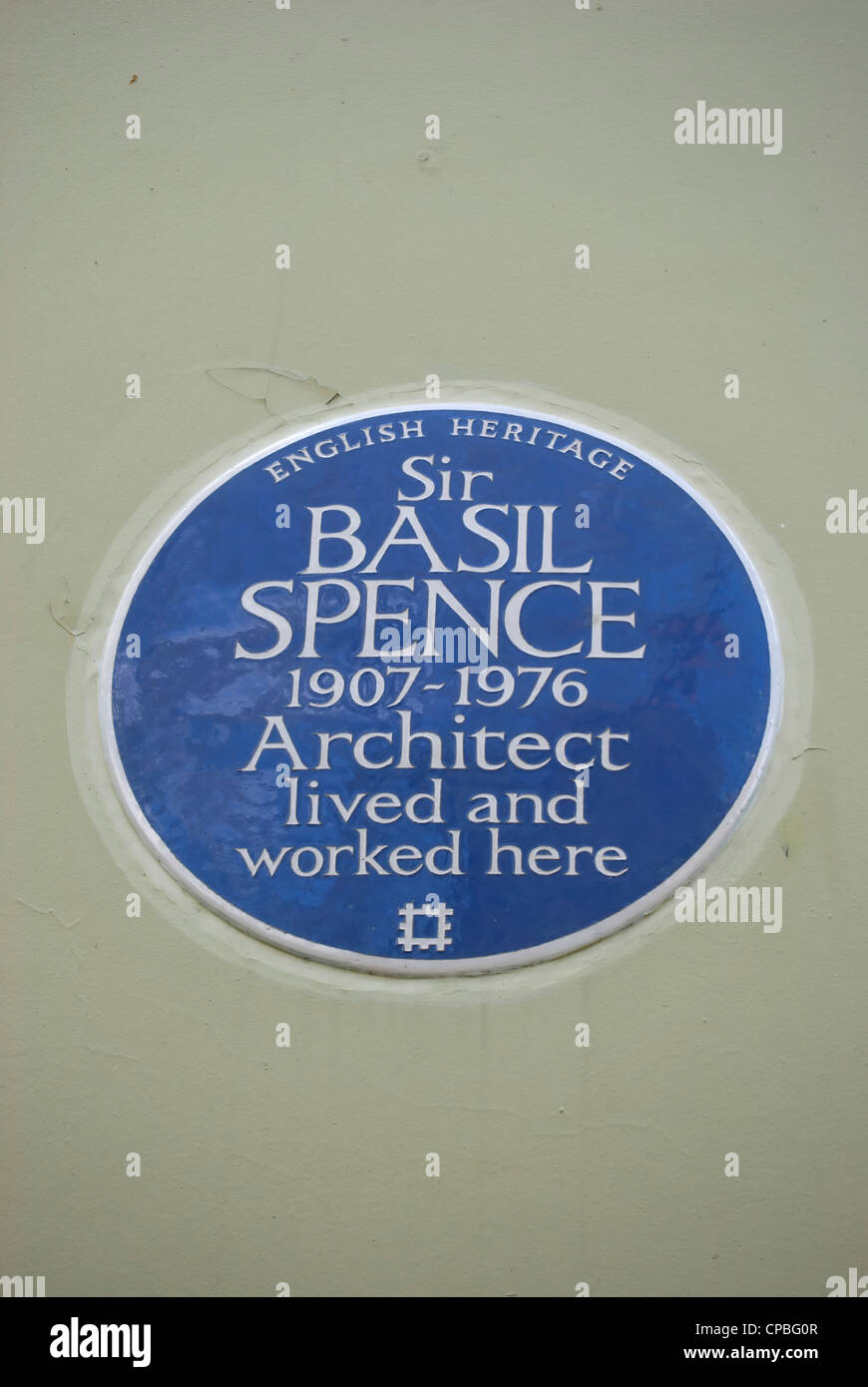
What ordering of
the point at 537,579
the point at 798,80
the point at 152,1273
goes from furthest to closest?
the point at 798,80 < the point at 537,579 < the point at 152,1273

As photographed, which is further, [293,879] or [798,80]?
[798,80]

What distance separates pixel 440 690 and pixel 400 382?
85 centimetres

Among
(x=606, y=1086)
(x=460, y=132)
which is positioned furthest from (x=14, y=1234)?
(x=460, y=132)

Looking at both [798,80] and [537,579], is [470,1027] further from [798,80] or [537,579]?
[798,80]

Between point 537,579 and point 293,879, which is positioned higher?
point 537,579

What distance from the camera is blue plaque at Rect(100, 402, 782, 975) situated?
3684mm

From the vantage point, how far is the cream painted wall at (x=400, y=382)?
11.6ft

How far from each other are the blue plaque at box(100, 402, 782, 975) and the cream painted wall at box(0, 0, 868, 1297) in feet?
0.39

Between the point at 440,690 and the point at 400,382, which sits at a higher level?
the point at 400,382

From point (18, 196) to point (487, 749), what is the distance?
2017 millimetres

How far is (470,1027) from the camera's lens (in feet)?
11.9

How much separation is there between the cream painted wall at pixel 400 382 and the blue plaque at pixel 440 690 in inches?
4.7

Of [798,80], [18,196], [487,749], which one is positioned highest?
[798,80]

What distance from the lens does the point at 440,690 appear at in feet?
12.5
